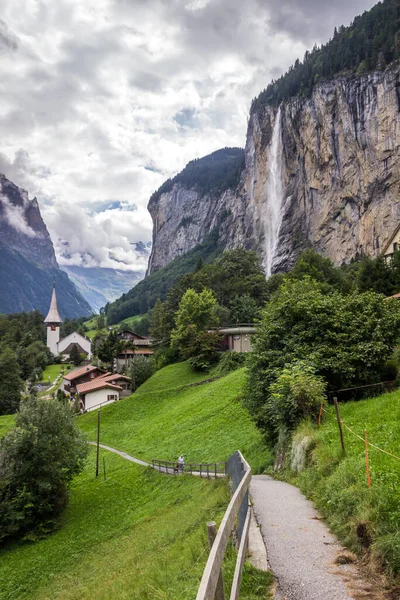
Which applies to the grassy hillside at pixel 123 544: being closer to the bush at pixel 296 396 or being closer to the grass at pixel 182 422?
the grass at pixel 182 422

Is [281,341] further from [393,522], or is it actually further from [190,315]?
[190,315]

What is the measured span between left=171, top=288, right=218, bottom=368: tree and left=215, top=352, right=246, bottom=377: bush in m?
2.55

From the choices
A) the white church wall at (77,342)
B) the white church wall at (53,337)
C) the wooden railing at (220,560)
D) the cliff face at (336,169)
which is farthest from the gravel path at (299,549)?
the white church wall at (53,337)

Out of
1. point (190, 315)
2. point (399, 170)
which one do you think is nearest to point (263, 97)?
point (399, 170)

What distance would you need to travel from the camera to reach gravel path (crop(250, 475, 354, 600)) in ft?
19.9

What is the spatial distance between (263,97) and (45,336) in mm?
122342

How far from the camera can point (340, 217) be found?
354 feet

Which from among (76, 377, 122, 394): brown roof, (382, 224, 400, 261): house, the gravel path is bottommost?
(76, 377, 122, 394): brown roof

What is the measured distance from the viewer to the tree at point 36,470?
26.2 meters

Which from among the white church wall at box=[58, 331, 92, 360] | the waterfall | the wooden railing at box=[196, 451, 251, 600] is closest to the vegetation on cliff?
the waterfall

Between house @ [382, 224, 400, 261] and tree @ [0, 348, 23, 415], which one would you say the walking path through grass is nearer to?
house @ [382, 224, 400, 261]

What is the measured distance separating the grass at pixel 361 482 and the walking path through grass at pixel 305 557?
37cm

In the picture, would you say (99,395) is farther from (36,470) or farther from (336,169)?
(336,169)

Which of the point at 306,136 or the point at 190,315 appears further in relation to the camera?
the point at 306,136
